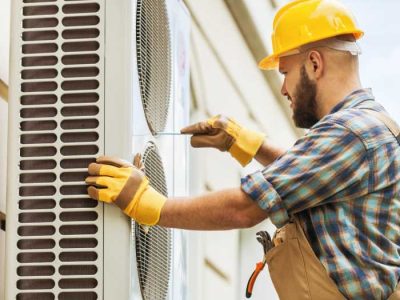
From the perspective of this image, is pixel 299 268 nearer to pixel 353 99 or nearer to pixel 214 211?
pixel 214 211

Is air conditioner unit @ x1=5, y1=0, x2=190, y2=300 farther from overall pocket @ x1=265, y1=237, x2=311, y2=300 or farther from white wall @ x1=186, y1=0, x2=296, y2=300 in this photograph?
white wall @ x1=186, y1=0, x2=296, y2=300

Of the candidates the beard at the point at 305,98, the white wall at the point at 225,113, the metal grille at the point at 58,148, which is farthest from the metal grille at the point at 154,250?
the white wall at the point at 225,113

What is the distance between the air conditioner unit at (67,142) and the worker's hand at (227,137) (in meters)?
0.63

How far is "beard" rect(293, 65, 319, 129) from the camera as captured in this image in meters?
2.40

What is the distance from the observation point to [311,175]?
6.89 ft

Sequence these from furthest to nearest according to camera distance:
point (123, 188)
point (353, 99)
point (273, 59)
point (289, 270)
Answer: point (273, 59) < point (353, 99) < point (289, 270) < point (123, 188)

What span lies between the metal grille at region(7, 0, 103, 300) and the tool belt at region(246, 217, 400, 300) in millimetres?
528

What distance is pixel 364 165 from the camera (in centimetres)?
214

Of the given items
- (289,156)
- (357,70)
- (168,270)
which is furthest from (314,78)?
(168,270)

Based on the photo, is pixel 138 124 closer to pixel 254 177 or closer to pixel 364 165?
pixel 254 177

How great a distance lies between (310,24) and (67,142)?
2.73ft

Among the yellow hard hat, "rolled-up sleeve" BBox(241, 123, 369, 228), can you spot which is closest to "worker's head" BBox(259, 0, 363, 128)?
the yellow hard hat

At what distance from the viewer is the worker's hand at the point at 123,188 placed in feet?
Result: 6.44

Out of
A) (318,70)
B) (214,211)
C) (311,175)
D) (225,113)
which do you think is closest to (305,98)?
(318,70)
